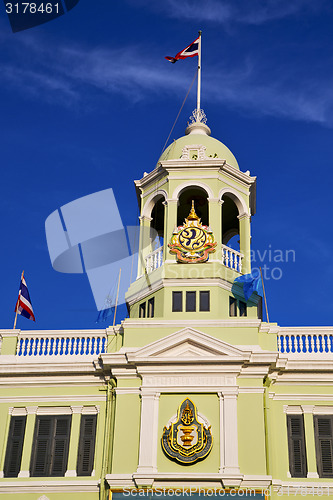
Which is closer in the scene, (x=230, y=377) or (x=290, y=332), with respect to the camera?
(x=230, y=377)

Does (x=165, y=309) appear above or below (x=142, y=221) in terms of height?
below

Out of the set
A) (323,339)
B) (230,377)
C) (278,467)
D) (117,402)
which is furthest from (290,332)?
(117,402)

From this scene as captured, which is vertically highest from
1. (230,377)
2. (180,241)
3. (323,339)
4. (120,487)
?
(180,241)

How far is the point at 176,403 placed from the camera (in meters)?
28.5

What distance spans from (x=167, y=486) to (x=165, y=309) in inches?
298

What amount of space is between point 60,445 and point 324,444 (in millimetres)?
10035

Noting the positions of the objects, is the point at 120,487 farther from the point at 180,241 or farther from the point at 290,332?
the point at 180,241

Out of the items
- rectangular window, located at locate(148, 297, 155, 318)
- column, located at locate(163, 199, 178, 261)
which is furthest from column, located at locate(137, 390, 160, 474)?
column, located at locate(163, 199, 178, 261)

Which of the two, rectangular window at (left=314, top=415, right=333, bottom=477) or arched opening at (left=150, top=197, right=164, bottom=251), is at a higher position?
arched opening at (left=150, top=197, right=164, bottom=251)

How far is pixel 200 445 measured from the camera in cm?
2752

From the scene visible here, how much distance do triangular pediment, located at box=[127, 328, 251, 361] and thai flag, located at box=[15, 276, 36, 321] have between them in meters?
6.29

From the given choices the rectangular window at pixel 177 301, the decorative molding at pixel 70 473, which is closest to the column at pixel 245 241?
the rectangular window at pixel 177 301

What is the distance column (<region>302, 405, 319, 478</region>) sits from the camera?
2781cm

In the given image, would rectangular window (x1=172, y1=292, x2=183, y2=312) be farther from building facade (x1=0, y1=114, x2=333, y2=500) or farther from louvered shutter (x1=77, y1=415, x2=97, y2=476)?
louvered shutter (x1=77, y1=415, x2=97, y2=476)
